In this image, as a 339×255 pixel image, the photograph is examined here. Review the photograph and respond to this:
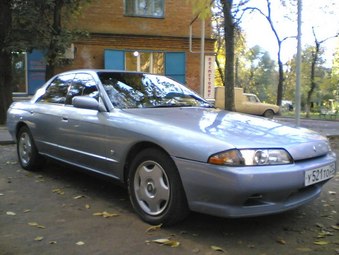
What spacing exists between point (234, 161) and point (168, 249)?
34.2 inches

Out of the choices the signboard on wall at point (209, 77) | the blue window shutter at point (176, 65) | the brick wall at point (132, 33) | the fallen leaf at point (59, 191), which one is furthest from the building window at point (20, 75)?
the fallen leaf at point (59, 191)

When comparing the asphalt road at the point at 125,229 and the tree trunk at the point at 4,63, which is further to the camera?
the tree trunk at the point at 4,63

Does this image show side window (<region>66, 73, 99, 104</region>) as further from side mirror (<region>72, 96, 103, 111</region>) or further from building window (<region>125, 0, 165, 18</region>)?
building window (<region>125, 0, 165, 18</region>)

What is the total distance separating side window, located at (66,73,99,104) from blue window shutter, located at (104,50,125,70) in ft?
44.7

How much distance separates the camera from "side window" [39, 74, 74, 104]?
588 cm

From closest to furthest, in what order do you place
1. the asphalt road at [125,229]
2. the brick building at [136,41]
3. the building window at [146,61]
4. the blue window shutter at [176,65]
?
the asphalt road at [125,229] < the brick building at [136,41] < the building window at [146,61] < the blue window shutter at [176,65]

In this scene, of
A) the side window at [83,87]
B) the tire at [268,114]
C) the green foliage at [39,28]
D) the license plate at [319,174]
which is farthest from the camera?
the tire at [268,114]

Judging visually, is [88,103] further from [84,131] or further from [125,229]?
[125,229]

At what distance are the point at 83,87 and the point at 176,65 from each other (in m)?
15.4

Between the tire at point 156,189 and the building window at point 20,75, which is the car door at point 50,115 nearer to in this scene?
the tire at point 156,189

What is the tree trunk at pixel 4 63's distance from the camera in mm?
13664

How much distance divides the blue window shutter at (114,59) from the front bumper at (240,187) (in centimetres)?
1581

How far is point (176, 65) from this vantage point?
67.6 feet

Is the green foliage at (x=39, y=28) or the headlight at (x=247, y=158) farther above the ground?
the green foliage at (x=39, y=28)
